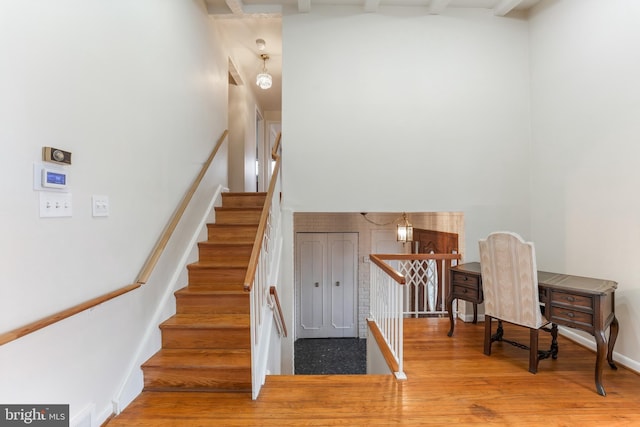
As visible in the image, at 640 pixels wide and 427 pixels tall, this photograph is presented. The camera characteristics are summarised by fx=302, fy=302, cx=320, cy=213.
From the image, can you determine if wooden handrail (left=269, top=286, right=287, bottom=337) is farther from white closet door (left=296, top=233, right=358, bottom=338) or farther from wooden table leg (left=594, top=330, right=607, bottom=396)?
white closet door (left=296, top=233, right=358, bottom=338)

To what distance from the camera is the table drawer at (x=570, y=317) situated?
2223 mm

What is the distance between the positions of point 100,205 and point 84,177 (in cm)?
20

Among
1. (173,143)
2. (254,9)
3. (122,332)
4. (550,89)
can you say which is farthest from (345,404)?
(254,9)

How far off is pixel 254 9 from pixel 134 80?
2.09m

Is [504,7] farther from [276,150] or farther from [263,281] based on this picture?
[263,281]

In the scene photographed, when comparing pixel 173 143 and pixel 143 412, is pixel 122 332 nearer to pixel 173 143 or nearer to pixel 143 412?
pixel 143 412

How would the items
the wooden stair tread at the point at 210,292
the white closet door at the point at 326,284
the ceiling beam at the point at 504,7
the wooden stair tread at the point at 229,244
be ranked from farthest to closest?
1. the white closet door at the point at 326,284
2. the ceiling beam at the point at 504,7
3. the wooden stair tread at the point at 229,244
4. the wooden stair tread at the point at 210,292

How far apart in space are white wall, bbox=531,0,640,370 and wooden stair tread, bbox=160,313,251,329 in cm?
321

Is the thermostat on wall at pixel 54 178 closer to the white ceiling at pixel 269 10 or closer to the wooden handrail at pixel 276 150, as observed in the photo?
the wooden handrail at pixel 276 150

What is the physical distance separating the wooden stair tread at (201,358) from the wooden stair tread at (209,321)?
0.61 feet

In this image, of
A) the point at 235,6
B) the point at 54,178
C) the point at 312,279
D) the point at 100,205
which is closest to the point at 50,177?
the point at 54,178

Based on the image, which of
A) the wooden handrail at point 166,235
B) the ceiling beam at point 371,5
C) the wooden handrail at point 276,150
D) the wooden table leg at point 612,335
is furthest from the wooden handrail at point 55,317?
the ceiling beam at point 371,5

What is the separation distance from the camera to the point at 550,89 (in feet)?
11.0

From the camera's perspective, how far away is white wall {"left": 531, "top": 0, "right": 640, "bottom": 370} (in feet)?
8.27
